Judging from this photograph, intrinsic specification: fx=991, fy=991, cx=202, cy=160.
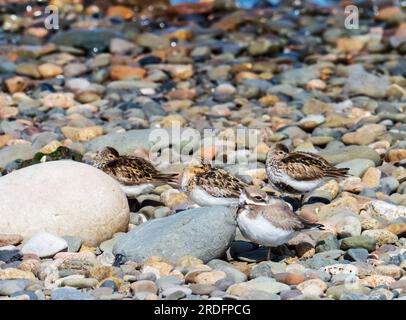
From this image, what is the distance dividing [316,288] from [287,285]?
0.91ft

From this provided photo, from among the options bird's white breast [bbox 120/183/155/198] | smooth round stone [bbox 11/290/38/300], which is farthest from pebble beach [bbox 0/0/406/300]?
bird's white breast [bbox 120/183/155/198]

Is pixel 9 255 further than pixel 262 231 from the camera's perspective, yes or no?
Yes

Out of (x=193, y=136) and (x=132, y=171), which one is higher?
(x=132, y=171)

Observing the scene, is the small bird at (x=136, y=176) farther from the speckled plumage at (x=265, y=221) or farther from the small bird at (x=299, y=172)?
the speckled plumage at (x=265, y=221)

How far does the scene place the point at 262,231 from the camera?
9.34m

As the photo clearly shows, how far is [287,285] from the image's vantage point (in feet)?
28.9

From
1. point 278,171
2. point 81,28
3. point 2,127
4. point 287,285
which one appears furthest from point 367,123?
point 81,28

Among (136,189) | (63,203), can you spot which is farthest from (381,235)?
(63,203)

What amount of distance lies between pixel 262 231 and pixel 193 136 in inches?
187

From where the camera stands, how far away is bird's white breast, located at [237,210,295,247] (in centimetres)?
932

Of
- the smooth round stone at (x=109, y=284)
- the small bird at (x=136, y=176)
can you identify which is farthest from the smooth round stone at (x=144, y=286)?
the small bird at (x=136, y=176)

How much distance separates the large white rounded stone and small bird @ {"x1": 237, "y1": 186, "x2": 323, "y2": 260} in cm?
154

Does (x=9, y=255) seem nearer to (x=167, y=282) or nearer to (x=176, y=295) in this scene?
(x=167, y=282)
